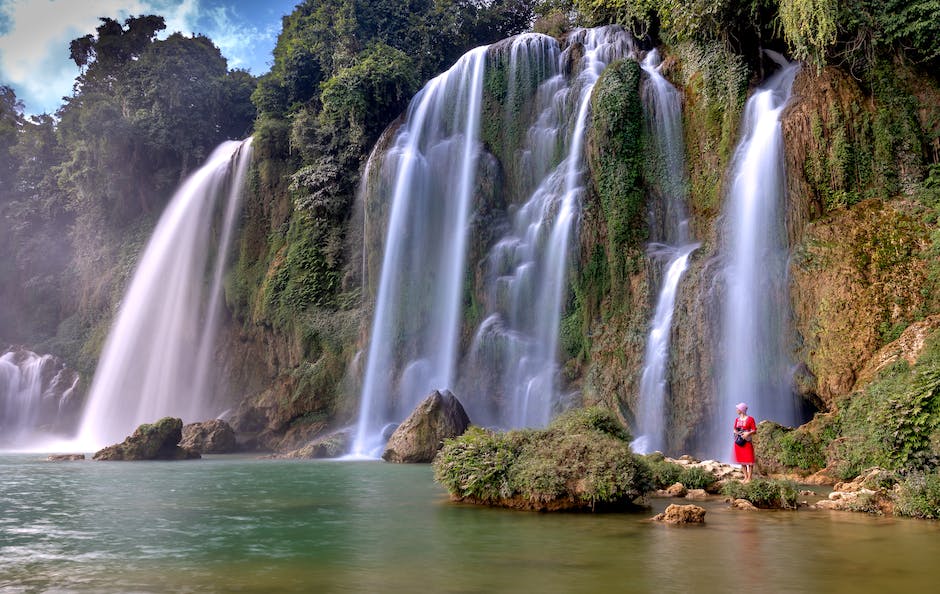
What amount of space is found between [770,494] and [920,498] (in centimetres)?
194

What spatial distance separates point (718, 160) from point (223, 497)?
17706mm

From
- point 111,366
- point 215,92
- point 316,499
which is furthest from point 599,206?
point 215,92

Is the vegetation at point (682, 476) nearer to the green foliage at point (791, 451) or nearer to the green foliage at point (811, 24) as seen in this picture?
the green foliage at point (791, 451)

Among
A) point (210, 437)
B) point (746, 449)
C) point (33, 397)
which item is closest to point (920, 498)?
point (746, 449)

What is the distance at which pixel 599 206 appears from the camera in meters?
25.6

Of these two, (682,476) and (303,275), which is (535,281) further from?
(682,476)

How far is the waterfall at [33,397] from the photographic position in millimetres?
38406

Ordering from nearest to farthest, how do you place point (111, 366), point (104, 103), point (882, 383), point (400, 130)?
point (882, 383), point (400, 130), point (111, 366), point (104, 103)

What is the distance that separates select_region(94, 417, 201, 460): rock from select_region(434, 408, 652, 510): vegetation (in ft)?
50.1

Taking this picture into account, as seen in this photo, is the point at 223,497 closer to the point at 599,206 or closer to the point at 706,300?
the point at 706,300

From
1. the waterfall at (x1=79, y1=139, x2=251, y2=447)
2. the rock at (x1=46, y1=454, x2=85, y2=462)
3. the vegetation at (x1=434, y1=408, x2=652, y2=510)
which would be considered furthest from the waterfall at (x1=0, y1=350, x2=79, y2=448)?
the vegetation at (x1=434, y1=408, x2=652, y2=510)

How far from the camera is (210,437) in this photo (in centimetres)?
2905

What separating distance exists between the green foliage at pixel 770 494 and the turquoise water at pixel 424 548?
0.46 metres

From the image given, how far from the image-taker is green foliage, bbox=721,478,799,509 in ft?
36.1
